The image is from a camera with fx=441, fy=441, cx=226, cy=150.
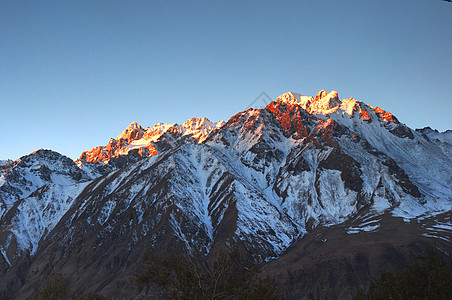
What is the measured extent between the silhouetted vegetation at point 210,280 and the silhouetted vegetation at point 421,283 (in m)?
10.5

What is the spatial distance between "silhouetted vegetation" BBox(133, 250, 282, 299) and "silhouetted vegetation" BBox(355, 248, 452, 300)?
10.5 m

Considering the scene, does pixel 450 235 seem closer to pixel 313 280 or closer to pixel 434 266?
pixel 313 280

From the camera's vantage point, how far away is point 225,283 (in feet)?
129

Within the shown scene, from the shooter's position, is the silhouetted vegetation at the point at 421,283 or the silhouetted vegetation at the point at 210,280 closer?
the silhouetted vegetation at the point at 210,280

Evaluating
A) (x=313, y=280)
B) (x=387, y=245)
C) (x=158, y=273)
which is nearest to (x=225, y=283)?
(x=158, y=273)

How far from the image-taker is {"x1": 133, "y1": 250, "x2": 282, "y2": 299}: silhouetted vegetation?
37.8 meters

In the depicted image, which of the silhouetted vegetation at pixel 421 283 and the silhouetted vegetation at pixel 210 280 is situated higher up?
the silhouetted vegetation at pixel 421 283

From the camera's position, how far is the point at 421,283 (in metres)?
39.5

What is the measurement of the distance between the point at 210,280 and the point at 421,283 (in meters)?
18.9

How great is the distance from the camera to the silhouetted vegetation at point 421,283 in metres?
38.6

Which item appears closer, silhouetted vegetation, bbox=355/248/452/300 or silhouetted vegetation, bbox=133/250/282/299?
silhouetted vegetation, bbox=133/250/282/299

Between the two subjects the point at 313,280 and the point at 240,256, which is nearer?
the point at 240,256

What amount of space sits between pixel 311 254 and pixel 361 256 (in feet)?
80.4

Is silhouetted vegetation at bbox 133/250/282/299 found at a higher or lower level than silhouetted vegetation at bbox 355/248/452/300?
lower
